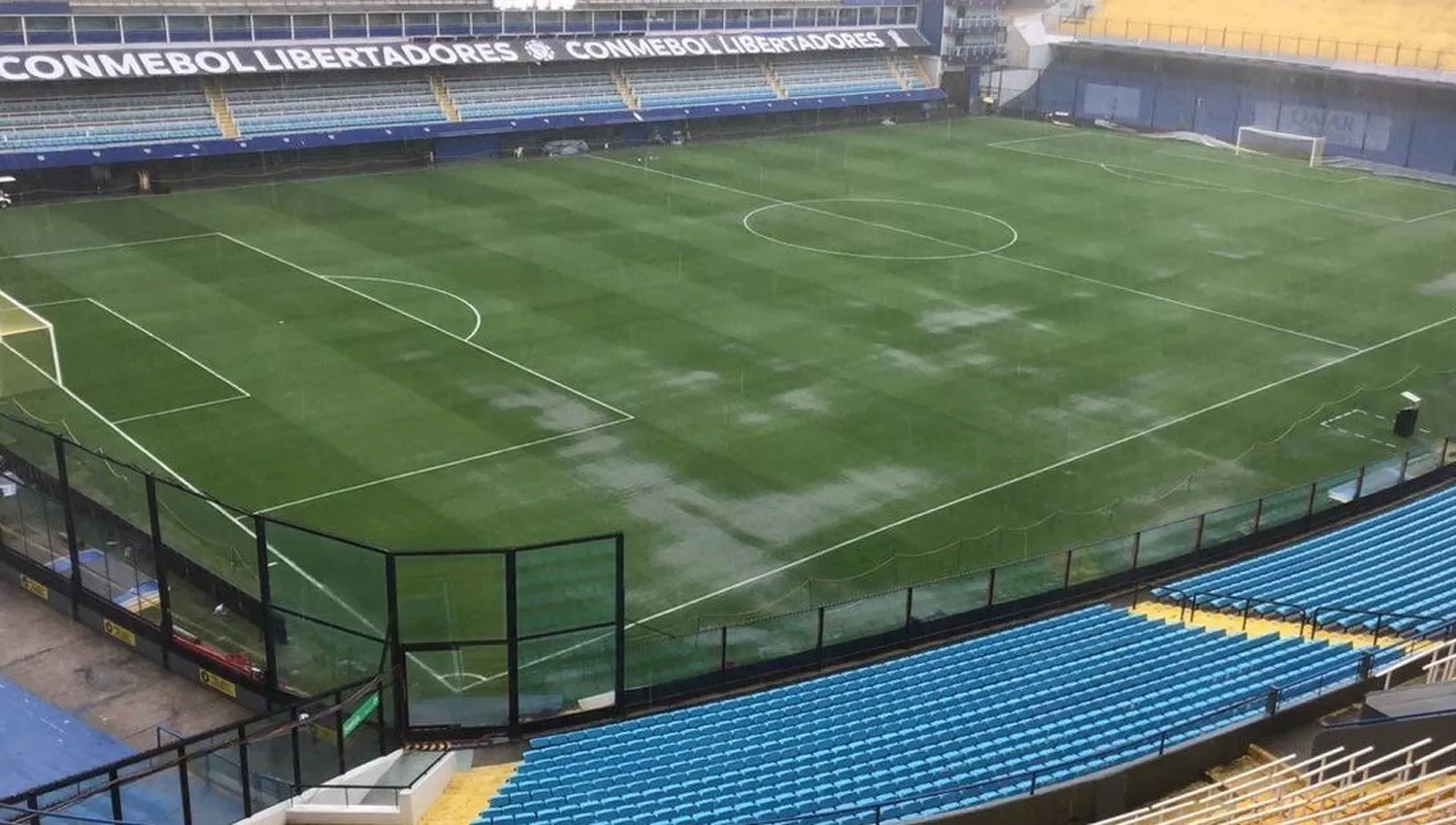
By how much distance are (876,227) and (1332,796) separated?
35.7 meters

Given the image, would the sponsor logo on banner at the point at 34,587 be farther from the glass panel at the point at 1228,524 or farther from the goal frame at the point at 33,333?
the glass panel at the point at 1228,524

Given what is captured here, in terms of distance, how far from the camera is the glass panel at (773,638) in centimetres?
1809

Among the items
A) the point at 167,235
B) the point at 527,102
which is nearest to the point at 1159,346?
the point at 167,235

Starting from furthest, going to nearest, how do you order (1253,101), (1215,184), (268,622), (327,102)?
(1253,101) < (1215,184) < (327,102) < (268,622)

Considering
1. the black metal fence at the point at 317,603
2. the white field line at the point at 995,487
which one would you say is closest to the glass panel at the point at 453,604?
the black metal fence at the point at 317,603

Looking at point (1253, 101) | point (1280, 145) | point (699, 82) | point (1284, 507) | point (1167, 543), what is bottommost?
point (1167, 543)

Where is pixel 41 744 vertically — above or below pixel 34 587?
below

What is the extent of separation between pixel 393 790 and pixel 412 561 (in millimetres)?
5347

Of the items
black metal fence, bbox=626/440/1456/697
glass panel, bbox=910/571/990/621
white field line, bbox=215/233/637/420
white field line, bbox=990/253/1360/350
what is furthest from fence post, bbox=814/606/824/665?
white field line, bbox=990/253/1360/350

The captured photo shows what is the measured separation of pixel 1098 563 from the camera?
21.0 meters

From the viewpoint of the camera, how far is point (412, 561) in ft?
61.2

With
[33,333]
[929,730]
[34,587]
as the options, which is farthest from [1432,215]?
[34,587]

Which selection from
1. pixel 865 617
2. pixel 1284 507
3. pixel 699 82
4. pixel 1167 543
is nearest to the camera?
pixel 865 617

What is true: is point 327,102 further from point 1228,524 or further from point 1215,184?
point 1228,524
